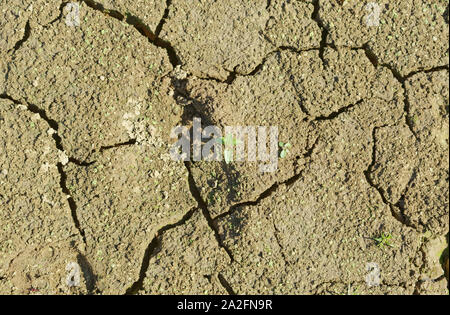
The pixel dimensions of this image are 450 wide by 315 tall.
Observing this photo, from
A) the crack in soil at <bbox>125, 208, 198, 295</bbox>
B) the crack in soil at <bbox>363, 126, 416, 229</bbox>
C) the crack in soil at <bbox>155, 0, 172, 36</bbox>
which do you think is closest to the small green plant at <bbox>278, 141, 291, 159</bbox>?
the crack in soil at <bbox>363, 126, 416, 229</bbox>

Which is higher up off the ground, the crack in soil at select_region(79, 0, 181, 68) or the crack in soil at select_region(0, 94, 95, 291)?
the crack in soil at select_region(79, 0, 181, 68)

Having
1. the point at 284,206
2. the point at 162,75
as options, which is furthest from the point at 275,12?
the point at 284,206

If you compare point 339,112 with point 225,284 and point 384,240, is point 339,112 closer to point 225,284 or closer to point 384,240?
point 384,240

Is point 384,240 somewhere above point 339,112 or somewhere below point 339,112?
below

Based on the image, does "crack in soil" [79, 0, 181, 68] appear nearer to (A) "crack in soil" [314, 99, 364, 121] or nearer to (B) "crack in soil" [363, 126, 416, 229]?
(A) "crack in soil" [314, 99, 364, 121]

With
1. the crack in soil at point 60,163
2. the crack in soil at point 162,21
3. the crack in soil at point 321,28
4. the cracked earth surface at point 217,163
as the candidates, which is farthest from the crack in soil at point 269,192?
the crack in soil at point 162,21

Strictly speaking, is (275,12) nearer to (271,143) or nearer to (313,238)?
(271,143)

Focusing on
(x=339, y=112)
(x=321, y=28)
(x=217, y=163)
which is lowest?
(x=217, y=163)

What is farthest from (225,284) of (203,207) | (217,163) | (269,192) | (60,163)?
(60,163)

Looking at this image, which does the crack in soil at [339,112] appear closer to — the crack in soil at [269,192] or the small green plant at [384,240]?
the crack in soil at [269,192]
